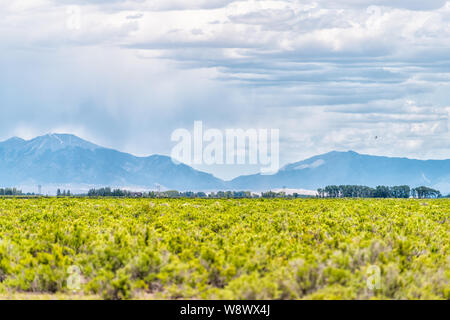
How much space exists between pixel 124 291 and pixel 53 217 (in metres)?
19.3

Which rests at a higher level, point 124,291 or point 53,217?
point 53,217

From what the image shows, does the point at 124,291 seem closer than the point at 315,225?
Yes

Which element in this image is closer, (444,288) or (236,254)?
(444,288)

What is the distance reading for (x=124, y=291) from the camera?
2070 cm

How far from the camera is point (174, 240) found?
26.7 meters

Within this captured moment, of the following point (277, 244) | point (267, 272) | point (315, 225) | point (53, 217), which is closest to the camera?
point (267, 272)
